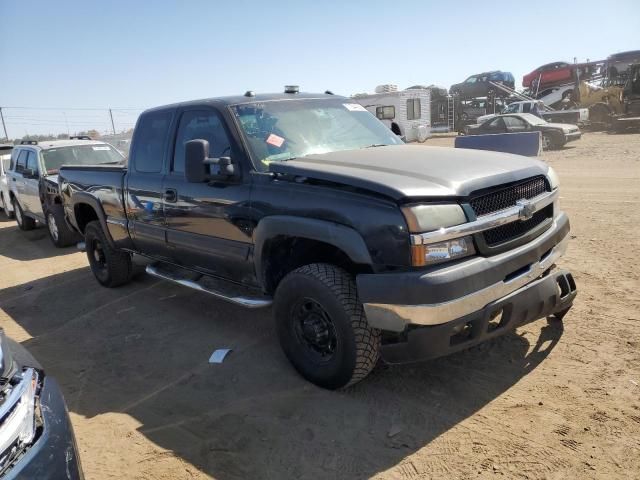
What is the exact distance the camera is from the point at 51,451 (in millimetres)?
1958

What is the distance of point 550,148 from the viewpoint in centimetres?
1934

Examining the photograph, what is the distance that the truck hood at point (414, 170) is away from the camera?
2.88m

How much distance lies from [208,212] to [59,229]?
5.81m

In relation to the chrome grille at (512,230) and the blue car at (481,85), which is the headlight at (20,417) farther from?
the blue car at (481,85)

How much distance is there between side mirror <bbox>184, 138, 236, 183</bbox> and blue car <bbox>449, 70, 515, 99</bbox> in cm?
3014

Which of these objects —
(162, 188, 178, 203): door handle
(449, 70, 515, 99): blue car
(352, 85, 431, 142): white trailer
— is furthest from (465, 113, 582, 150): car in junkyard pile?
(162, 188, 178, 203): door handle

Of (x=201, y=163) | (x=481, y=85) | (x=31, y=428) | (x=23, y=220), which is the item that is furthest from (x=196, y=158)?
(x=481, y=85)

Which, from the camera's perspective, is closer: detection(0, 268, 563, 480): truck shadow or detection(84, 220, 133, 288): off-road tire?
detection(0, 268, 563, 480): truck shadow

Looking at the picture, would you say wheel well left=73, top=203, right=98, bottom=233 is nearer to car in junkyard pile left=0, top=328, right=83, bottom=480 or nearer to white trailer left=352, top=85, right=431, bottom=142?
car in junkyard pile left=0, top=328, right=83, bottom=480

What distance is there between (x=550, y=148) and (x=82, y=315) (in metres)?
18.6

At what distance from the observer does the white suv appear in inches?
339

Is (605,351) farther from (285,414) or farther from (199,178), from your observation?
(199,178)

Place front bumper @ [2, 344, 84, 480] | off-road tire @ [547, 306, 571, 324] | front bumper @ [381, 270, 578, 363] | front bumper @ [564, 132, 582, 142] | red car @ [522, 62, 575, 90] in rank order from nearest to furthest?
front bumper @ [2, 344, 84, 480], front bumper @ [381, 270, 578, 363], off-road tire @ [547, 306, 571, 324], front bumper @ [564, 132, 582, 142], red car @ [522, 62, 575, 90]

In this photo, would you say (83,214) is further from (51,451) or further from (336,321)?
(51,451)
